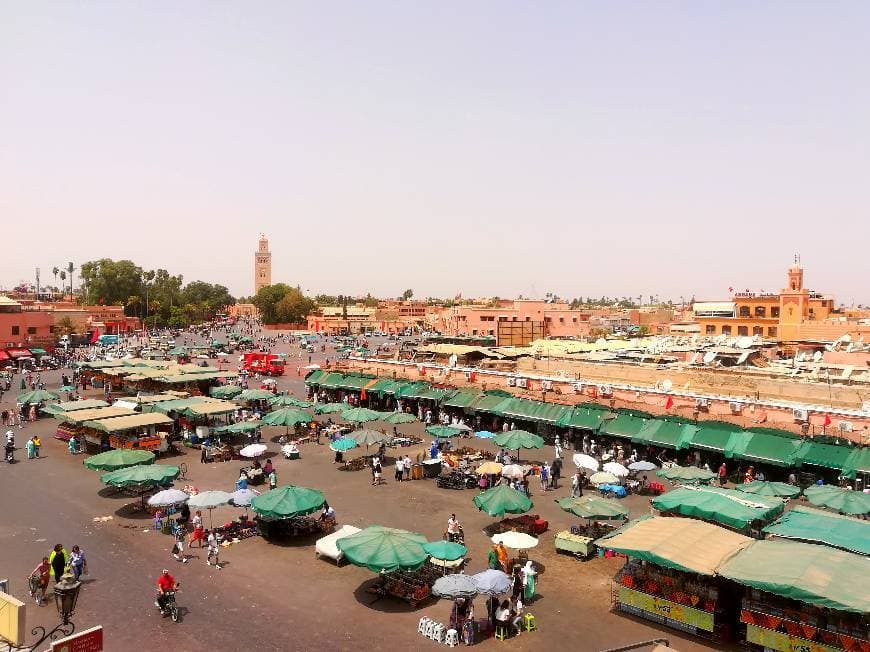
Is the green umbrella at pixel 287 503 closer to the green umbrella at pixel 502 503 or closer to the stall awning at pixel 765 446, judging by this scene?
the green umbrella at pixel 502 503

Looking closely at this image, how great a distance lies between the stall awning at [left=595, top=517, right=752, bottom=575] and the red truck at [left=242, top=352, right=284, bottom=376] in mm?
49770

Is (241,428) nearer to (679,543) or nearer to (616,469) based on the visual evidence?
(616,469)

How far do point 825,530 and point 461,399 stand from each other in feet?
78.7

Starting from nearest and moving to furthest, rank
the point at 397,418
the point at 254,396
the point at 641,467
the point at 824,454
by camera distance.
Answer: the point at 824,454
the point at 641,467
the point at 397,418
the point at 254,396

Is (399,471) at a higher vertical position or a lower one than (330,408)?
lower

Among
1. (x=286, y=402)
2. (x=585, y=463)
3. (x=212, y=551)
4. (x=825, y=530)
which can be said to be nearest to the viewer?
(x=825, y=530)

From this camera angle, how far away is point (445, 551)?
1497 centimetres

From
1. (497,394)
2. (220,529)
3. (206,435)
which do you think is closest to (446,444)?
(497,394)

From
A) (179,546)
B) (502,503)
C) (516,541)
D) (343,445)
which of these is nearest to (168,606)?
(179,546)

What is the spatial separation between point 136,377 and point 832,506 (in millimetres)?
40613

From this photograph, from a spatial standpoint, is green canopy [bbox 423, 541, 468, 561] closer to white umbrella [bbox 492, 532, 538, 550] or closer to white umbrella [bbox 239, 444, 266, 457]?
white umbrella [bbox 492, 532, 538, 550]

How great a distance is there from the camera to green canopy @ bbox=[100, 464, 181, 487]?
20.7 meters

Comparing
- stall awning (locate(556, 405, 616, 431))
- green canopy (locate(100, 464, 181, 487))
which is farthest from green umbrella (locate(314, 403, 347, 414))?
green canopy (locate(100, 464, 181, 487))

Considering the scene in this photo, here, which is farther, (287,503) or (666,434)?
(666,434)
